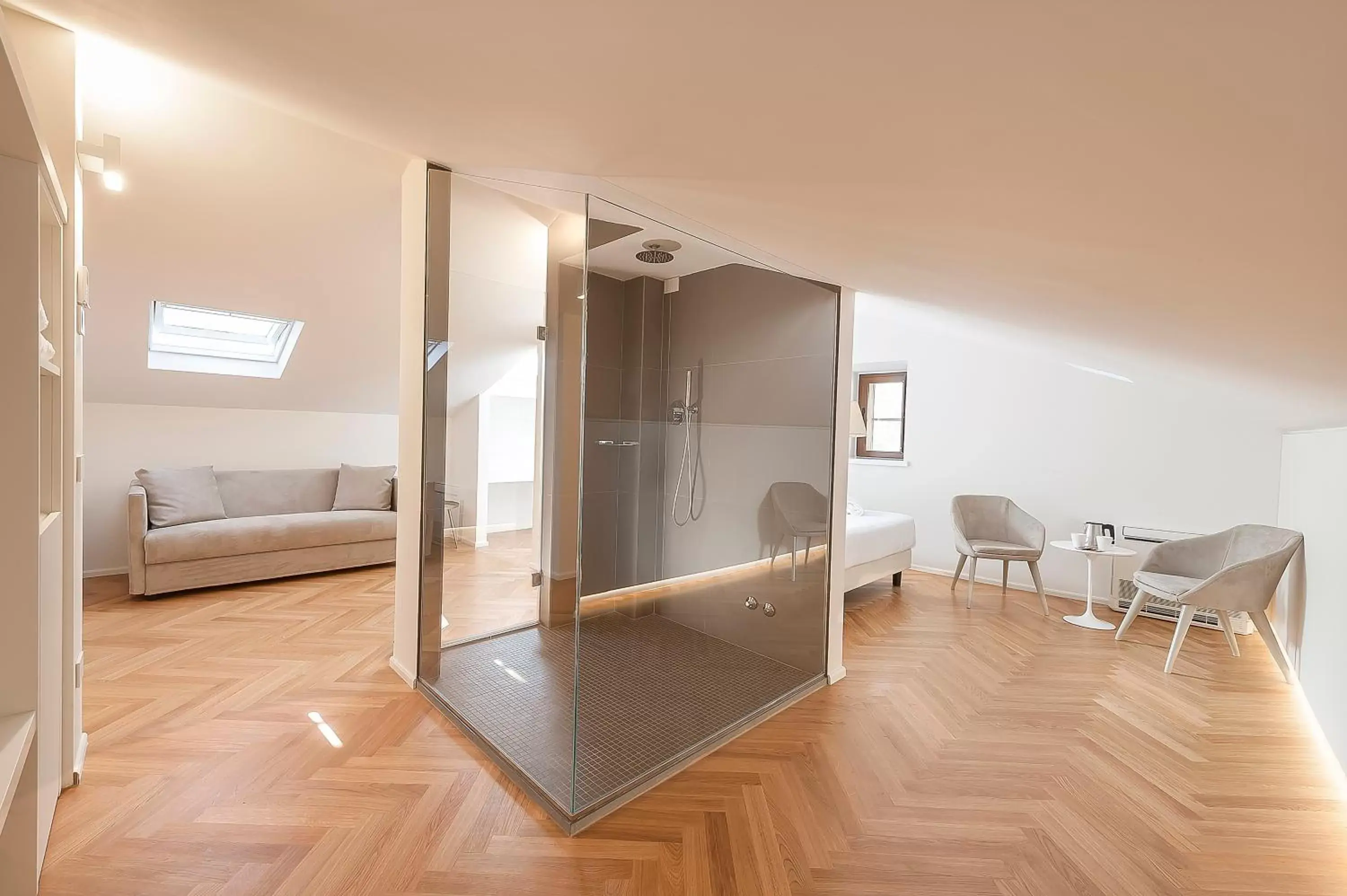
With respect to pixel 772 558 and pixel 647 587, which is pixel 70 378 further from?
pixel 772 558

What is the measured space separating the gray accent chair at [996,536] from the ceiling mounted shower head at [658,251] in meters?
3.60

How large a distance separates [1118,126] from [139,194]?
161 inches

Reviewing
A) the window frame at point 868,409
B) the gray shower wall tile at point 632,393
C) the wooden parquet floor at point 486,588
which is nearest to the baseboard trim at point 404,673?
the wooden parquet floor at point 486,588

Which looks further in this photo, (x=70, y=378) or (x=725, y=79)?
(x=70, y=378)

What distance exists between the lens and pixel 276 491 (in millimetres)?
5289

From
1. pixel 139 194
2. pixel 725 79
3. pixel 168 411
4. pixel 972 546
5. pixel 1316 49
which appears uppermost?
pixel 139 194

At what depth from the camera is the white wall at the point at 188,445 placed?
4637 mm

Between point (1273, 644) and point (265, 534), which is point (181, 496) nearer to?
point (265, 534)

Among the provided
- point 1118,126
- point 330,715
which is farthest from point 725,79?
point 330,715

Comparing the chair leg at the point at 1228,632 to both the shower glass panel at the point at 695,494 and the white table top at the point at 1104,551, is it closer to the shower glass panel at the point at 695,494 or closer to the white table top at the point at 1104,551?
the white table top at the point at 1104,551

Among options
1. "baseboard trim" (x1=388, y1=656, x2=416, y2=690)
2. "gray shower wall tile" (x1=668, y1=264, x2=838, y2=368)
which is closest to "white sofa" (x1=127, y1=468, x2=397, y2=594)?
"baseboard trim" (x1=388, y1=656, x2=416, y2=690)

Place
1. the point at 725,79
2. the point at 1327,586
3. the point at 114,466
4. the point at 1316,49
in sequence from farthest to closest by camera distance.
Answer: the point at 114,466, the point at 1327,586, the point at 725,79, the point at 1316,49

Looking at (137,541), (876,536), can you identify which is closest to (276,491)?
(137,541)

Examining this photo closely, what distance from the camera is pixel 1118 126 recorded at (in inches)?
31.7
